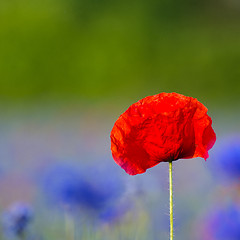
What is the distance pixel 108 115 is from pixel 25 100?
79 centimetres

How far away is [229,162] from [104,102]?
3.67 metres

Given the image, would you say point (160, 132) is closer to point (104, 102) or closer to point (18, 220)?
point (18, 220)

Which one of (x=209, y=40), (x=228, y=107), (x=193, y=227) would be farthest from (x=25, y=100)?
(x=193, y=227)

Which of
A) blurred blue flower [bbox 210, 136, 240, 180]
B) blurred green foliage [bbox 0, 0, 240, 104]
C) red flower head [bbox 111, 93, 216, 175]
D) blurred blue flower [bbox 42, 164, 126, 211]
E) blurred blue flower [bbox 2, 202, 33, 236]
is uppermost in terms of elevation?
blurred green foliage [bbox 0, 0, 240, 104]

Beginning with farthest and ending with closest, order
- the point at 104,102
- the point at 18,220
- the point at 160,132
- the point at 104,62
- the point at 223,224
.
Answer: the point at 104,62 < the point at 104,102 < the point at 18,220 < the point at 223,224 < the point at 160,132

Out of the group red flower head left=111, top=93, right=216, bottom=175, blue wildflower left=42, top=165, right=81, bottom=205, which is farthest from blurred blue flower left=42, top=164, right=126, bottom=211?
red flower head left=111, top=93, right=216, bottom=175

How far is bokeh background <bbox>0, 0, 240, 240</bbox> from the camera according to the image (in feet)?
3.63

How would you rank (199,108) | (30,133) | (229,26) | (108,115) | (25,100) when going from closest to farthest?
(199,108), (30,133), (108,115), (25,100), (229,26)

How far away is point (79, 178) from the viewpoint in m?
1.10

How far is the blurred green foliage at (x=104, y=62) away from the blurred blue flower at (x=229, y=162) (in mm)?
3458

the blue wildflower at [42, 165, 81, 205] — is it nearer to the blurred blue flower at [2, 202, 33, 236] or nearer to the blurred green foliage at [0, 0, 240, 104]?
the blurred blue flower at [2, 202, 33, 236]

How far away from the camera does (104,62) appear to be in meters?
5.36

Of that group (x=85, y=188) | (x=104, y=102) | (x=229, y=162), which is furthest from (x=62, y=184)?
(x=104, y=102)

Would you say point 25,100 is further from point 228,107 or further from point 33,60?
point 228,107
